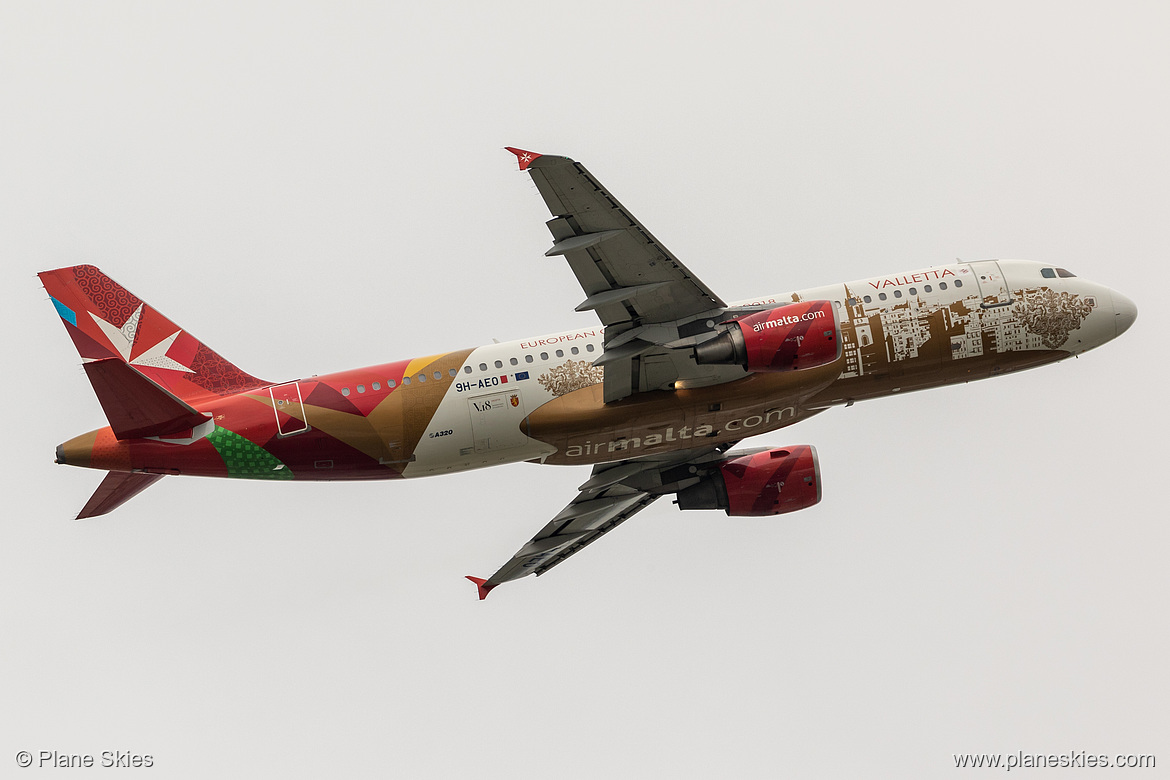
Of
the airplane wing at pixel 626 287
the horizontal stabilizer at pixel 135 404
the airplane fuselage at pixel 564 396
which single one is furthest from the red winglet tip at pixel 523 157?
the horizontal stabilizer at pixel 135 404

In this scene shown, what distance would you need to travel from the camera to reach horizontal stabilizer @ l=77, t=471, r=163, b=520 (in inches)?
1475

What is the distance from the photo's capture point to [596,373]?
37750mm

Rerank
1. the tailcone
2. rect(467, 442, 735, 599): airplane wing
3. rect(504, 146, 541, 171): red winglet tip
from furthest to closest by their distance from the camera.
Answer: rect(467, 442, 735, 599): airplane wing < the tailcone < rect(504, 146, 541, 171): red winglet tip

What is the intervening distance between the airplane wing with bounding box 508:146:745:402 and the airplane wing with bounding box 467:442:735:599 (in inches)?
267

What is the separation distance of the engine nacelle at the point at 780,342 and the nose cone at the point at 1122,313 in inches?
438

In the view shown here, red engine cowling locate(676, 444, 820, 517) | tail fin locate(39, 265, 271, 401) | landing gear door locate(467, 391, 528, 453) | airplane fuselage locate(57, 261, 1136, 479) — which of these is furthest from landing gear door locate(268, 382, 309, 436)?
red engine cowling locate(676, 444, 820, 517)

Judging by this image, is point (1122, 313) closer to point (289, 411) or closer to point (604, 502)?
point (604, 502)

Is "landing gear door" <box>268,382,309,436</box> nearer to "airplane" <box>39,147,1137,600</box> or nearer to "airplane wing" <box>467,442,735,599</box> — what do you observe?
"airplane" <box>39,147,1137,600</box>

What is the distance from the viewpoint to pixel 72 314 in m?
38.3

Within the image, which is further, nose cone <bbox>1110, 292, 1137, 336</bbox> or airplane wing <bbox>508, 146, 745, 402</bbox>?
nose cone <bbox>1110, 292, 1137, 336</bbox>

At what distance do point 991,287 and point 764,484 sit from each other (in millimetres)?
10345

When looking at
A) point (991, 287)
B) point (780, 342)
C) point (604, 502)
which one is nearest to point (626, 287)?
point (780, 342)

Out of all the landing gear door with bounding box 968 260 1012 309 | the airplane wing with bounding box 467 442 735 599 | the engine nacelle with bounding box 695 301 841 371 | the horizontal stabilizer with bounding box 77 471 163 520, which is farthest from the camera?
the airplane wing with bounding box 467 442 735 599

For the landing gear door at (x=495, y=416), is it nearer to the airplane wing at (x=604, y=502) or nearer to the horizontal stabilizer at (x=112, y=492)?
the airplane wing at (x=604, y=502)
